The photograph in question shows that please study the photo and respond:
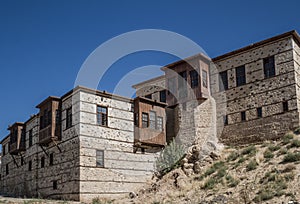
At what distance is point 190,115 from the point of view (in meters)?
32.8

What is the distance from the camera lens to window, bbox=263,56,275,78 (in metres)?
29.6

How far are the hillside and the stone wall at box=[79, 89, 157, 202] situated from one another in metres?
1.76

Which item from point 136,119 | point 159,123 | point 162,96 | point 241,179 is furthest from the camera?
point 162,96

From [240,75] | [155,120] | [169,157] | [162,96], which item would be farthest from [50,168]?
[240,75]

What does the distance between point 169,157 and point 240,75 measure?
896 centimetres

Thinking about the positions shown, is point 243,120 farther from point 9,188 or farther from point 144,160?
point 9,188

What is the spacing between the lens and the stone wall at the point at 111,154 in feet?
88.6

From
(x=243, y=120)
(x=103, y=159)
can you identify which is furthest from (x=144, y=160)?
(x=243, y=120)

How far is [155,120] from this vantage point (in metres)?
32.0

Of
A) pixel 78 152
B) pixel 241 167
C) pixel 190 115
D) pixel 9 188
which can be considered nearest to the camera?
pixel 241 167

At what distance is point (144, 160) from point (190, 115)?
5685 millimetres

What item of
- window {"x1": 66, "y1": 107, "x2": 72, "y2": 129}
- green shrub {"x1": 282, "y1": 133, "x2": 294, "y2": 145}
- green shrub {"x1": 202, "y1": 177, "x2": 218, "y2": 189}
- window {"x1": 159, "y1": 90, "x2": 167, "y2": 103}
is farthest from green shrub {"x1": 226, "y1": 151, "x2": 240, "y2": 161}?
window {"x1": 66, "y1": 107, "x2": 72, "y2": 129}

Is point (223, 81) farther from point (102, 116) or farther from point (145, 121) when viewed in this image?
point (102, 116)

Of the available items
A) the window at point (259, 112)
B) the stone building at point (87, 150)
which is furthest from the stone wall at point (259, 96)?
the stone building at point (87, 150)
